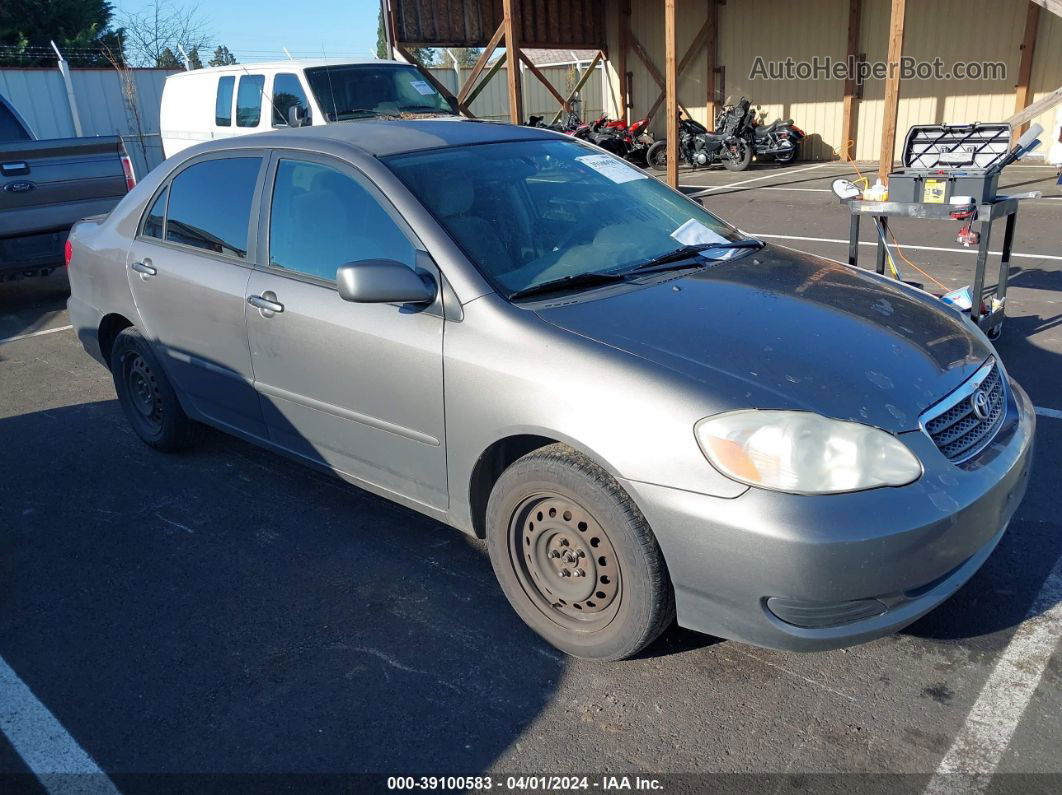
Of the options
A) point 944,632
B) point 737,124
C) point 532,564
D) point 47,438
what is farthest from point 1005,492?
point 737,124

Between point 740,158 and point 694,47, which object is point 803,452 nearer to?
point 740,158

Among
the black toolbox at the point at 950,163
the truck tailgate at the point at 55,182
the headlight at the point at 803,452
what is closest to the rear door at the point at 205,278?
the headlight at the point at 803,452

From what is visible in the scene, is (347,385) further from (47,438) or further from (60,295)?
(60,295)

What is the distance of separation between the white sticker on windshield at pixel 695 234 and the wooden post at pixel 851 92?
51.5 ft

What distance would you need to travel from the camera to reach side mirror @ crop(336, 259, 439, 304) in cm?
304

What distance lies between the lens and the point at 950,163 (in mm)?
6016

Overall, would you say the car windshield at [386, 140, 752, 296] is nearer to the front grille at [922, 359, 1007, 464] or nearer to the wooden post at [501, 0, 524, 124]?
the front grille at [922, 359, 1007, 464]

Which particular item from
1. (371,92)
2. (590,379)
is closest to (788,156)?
(371,92)

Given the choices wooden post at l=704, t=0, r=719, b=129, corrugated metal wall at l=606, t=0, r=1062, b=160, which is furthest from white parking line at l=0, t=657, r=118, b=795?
wooden post at l=704, t=0, r=719, b=129

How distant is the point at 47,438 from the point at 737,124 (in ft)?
52.0

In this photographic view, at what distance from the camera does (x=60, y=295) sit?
9367 mm

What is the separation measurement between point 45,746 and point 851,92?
19038 millimetres

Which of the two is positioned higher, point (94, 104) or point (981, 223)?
point (94, 104)

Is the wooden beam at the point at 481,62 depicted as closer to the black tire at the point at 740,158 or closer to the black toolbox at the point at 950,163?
the black tire at the point at 740,158
